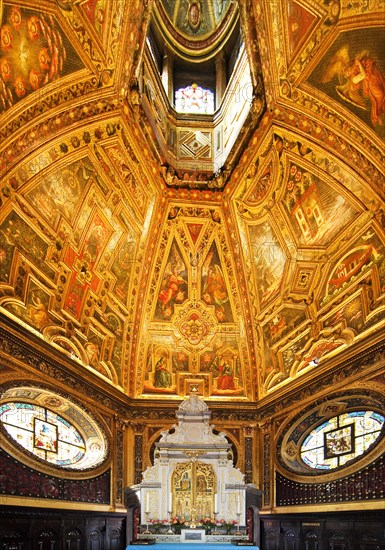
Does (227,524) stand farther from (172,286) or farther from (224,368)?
(172,286)

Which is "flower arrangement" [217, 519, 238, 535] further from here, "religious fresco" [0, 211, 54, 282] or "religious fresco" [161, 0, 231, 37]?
"religious fresco" [161, 0, 231, 37]

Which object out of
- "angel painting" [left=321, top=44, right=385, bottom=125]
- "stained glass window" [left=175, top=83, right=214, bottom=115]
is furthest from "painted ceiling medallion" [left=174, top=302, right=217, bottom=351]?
Answer: "angel painting" [left=321, top=44, right=385, bottom=125]

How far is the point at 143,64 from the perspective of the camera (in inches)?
525

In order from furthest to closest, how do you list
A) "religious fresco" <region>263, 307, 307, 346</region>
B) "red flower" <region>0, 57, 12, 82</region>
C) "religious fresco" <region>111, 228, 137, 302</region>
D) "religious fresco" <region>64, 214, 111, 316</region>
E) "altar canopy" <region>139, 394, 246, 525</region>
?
"religious fresco" <region>111, 228, 137, 302</region> < "religious fresco" <region>263, 307, 307, 346</region> < "religious fresco" <region>64, 214, 111, 316</region> < "altar canopy" <region>139, 394, 246, 525</region> < "red flower" <region>0, 57, 12, 82</region>

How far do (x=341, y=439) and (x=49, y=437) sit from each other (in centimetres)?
662

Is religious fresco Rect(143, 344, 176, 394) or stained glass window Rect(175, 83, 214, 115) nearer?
religious fresco Rect(143, 344, 176, 394)

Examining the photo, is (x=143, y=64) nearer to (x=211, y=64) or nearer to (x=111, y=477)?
(x=211, y=64)

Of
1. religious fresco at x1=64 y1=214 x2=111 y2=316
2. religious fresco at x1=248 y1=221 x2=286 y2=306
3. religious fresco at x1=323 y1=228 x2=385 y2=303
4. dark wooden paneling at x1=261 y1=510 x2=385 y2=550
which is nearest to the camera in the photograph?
dark wooden paneling at x1=261 y1=510 x2=385 y2=550

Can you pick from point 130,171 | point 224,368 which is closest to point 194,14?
point 130,171

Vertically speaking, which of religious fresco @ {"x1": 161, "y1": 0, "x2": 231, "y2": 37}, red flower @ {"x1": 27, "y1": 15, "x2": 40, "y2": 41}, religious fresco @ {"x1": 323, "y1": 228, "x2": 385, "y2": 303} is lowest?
religious fresco @ {"x1": 323, "y1": 228, "x2": 385, "y2": 303}

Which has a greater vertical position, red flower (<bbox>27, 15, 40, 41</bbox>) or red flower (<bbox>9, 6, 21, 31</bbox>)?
red flower (<bbox>27, 15, 40, 41</bbox>)

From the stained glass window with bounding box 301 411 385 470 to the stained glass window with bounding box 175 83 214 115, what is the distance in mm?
9086

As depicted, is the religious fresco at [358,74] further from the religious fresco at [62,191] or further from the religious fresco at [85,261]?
the religious fresco at [85,261]

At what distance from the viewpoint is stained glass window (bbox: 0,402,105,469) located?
12.0m
